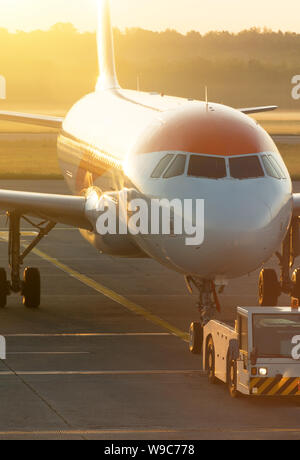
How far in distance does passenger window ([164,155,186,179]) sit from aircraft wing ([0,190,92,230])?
607cm

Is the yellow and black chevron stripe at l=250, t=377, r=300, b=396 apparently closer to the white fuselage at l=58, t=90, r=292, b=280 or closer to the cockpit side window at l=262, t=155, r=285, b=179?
the white fuselage at l=58, t=90, r=292, b=280

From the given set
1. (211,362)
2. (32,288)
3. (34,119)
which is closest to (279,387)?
(211,362)

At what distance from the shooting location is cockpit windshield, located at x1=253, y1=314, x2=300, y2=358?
75.0 feet

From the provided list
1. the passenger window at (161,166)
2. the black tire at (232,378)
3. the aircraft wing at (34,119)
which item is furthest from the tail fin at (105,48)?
the black tire at (232,378)

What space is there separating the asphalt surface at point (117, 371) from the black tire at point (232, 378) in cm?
15

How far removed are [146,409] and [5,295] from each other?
1182 cm

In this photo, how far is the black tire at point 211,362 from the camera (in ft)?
78.4

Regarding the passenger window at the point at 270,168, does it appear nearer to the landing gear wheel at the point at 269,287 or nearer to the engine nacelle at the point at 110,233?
the engine nacelle at the point at 110,233

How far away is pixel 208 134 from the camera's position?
26750mm

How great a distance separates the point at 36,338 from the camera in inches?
1113

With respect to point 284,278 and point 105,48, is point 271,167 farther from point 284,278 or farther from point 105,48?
point 105,48

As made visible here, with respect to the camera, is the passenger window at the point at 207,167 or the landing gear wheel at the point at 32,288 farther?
the landing gear wheel at the point at 32,288

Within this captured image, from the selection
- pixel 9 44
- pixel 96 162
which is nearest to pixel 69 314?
pixel 96 162

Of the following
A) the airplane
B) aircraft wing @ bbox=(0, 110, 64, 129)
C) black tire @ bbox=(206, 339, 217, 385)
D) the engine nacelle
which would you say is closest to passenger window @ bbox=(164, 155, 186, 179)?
the airplane
